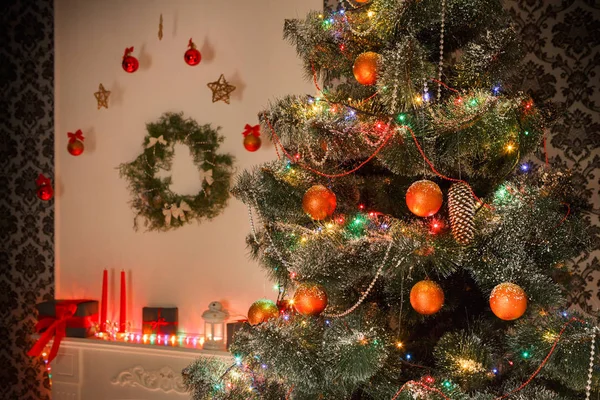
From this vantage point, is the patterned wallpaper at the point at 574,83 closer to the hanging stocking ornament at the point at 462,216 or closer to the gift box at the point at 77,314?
the hanging stocking ornament at the point at 462,216

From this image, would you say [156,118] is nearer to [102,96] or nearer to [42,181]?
[102,96]

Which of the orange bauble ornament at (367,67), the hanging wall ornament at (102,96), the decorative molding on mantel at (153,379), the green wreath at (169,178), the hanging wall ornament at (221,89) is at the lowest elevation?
the decorative molding on mantel at (153,379)

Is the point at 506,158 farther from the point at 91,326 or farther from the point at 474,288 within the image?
the point at 91,326

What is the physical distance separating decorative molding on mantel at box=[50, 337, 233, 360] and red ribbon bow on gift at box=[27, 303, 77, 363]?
0.05 meters

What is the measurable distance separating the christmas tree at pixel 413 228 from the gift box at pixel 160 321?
1.34 meters

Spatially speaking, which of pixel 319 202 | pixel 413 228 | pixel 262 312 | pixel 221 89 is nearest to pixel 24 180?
pixel 221 89

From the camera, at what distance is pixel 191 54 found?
9.53 feet

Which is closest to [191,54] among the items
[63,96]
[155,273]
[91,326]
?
[63,96]

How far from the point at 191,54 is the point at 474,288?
1909 mm

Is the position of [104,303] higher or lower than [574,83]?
lower

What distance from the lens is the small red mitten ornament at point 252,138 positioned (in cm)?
281

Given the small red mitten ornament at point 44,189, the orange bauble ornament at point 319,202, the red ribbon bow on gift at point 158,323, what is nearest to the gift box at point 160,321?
the red ribbon bow on gift at point 158,323

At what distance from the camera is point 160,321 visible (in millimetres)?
2938

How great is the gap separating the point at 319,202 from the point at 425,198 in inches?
10.7
